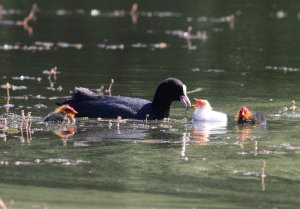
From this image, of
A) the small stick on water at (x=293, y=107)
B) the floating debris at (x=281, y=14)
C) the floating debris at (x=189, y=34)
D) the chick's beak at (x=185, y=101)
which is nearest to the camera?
the chick's beak at (x=185, y=101)

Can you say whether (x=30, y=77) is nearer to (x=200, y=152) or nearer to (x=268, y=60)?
(x=268, y=60)

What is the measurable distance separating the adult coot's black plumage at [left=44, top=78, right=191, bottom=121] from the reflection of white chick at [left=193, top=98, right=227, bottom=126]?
1.04 ft

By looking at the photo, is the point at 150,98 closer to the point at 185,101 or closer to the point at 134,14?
the point at 185,101

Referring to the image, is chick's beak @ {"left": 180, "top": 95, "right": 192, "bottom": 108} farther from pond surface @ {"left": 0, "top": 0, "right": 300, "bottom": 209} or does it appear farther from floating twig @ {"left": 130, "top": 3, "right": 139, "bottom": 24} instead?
floating twig @ {"left": 130, "top": 3, "right": 139, "bottom": 24}

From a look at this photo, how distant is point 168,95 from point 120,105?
747 mm

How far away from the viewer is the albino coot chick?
48.5ft

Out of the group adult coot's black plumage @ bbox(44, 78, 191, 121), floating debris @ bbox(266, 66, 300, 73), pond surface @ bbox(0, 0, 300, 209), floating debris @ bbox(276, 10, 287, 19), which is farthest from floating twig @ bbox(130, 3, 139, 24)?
adult coot's black plumage @ bbox(44, 78, 191, 121)

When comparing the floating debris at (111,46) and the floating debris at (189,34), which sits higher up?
the floating debris at (189,34)

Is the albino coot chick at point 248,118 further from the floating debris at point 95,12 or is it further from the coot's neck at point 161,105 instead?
the floating debris at point 95,12

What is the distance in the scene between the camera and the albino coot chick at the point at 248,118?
1479 cm

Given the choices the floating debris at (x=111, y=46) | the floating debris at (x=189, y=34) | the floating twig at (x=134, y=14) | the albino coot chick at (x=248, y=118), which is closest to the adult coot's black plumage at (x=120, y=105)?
the albino coot chick at (x=248, y=118)

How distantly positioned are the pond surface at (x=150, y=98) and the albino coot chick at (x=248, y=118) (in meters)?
0.15

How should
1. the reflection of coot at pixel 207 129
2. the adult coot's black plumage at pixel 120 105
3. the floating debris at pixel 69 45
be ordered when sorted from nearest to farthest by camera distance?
the reflection of coot at pixel 207 129, the adult coot's black plumage at pixel 120 105, the floating debris at pixel 69 45

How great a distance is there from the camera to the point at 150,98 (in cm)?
1731
